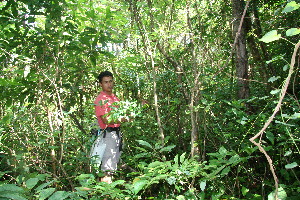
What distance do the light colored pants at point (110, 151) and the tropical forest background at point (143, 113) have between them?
0.50 feet

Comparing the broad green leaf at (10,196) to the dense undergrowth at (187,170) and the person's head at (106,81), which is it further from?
the person's head at (106,81)

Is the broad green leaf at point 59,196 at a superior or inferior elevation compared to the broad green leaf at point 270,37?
inferior

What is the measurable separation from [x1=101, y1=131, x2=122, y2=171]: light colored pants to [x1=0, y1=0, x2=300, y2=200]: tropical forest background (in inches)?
6.0

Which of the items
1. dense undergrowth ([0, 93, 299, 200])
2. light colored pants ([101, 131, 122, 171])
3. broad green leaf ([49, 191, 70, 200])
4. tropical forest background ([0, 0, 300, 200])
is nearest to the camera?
broad green leaf ([49, 191, 70, 200])

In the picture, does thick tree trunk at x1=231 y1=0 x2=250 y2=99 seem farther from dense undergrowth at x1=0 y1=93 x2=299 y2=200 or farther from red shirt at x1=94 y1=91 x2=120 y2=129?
red shirt at x1=94 y1=91 x2=120 y2=129

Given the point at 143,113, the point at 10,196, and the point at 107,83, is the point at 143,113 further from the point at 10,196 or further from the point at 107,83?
the point at 10,196

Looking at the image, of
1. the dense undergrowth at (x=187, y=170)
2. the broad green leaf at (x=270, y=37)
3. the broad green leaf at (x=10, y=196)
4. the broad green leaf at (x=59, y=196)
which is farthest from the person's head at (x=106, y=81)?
the broad green leaf at (x=270, y=37)

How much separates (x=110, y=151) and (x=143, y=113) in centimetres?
68

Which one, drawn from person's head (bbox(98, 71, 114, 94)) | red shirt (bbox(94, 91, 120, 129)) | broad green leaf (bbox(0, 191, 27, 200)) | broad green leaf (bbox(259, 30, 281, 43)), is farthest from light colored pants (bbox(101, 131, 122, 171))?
broad green leaf (bbox(259, 30, 281, 43))

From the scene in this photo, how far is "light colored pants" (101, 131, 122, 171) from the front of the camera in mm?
3414

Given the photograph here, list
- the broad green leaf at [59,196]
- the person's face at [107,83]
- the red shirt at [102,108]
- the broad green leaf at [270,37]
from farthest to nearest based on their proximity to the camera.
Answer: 1. the person's face at [107,83]
2. the red shirt at [102,108]
3. the broad green leaf at [59,196]
4. the broad green leaf at [270,37]

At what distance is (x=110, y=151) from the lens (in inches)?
134

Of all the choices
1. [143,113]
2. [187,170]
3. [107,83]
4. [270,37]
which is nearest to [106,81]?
[107,83]

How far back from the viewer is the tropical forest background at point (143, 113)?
2.19m
